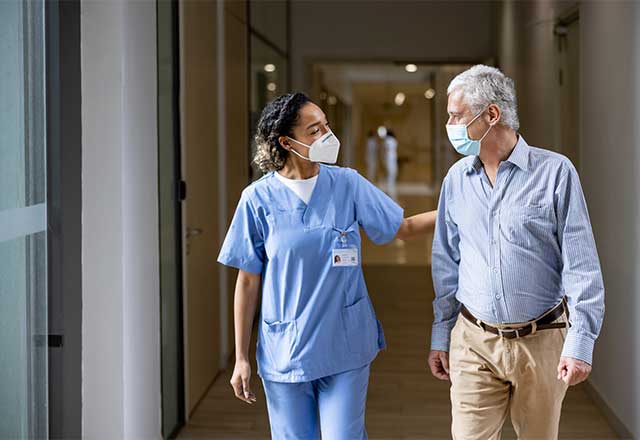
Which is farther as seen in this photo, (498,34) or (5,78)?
(498,34)

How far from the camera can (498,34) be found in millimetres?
5977

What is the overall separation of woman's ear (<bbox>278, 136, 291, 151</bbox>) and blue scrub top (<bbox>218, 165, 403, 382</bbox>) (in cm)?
10

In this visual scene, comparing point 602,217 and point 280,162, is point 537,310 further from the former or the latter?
point 602,217

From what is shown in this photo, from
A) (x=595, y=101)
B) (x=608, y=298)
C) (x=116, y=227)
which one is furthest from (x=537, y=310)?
(x=595, y=101)

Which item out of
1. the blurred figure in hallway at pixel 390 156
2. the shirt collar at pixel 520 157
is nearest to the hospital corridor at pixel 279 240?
the shirt collar at pixel 520 157

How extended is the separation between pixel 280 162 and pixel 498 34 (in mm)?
4039

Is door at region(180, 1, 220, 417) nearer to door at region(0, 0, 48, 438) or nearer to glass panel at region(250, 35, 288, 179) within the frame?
glass panel at region(250, 35, 288, 179)

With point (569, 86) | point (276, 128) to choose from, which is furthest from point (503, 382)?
point (569, 86)

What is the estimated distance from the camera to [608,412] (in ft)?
12.8

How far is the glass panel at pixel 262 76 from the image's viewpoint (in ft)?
18.0

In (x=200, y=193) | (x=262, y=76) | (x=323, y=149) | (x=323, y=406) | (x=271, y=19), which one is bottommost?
(x=323, y=406)

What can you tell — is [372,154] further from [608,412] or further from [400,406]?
[608,412]

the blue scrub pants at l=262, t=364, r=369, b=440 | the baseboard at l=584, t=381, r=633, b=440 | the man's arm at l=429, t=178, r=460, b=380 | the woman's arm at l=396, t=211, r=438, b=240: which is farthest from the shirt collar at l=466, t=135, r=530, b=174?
the baseboard at l=584, t=381, r=633, b=440

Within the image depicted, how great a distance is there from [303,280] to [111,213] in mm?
1145
